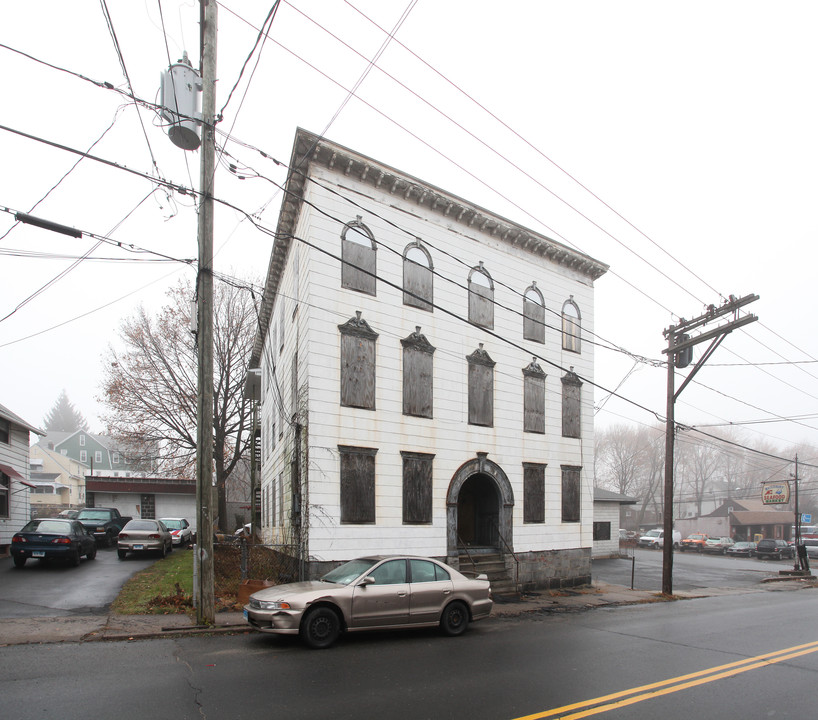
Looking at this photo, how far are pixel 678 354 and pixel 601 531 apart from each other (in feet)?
58.8

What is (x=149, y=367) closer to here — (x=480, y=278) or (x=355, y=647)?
(x=480, y=278)

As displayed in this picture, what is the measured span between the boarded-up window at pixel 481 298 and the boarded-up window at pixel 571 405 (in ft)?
12.4

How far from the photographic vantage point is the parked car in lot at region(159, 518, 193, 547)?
91.5 ft

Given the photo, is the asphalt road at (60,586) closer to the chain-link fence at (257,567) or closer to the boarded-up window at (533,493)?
the chain-link fence at (257,567)

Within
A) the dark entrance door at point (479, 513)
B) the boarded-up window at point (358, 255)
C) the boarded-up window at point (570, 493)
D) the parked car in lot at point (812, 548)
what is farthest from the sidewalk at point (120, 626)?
the parked car in lot at point (812, 548)

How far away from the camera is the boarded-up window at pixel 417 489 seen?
1633 centimetres

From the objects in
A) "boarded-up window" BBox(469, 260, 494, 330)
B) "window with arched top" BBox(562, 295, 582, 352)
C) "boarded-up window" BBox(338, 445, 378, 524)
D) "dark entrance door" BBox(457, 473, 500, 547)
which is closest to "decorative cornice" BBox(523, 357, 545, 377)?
"window with arched top" BBox(562, 295, 582, 352)

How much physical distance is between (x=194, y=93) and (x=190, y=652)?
30.6 feet

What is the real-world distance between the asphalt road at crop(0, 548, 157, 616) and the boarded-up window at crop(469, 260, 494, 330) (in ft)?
39.4

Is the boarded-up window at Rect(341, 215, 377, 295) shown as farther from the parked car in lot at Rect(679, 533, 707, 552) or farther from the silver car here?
the parked car in lot at Rect(679, 533, 707, 552)

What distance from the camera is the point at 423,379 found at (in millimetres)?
17219

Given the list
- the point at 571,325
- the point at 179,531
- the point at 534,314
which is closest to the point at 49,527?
the point at 179,531

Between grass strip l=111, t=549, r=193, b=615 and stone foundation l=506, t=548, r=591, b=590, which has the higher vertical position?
grass strip l=111, t=549, r=193, b=615

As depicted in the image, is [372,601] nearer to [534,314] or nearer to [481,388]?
[481,388]
